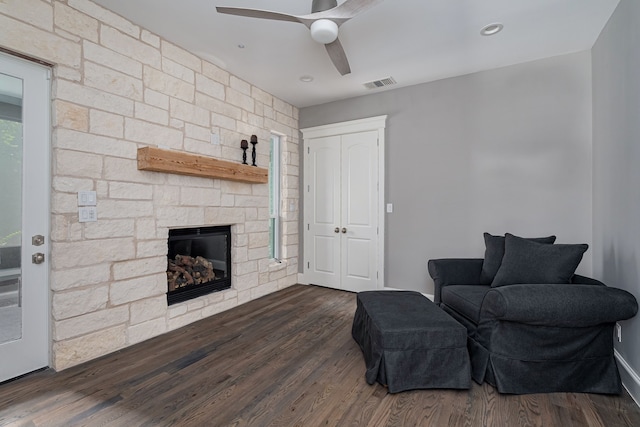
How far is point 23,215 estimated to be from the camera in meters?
2.08

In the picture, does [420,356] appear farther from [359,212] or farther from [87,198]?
[87,198]

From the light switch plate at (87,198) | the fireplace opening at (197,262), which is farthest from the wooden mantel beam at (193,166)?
the fireplace opening at (197,262)

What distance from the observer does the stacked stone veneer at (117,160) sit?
2.16 m

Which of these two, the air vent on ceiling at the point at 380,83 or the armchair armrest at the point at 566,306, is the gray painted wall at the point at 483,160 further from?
the armchair armrest at the point at 566,306

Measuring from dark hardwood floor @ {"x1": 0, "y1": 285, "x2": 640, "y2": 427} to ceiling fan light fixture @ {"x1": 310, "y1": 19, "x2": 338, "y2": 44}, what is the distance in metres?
2.33

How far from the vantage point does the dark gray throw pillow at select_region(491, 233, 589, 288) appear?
216cm

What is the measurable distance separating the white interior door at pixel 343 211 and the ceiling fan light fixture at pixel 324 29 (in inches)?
86.7

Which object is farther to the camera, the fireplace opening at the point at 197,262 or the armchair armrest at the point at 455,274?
the fireplace opening at the point at 197,262

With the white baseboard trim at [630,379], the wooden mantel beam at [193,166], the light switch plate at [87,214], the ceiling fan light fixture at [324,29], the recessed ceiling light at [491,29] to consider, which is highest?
the recessed ceiling light at [491,29]

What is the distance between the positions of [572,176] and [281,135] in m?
3.51

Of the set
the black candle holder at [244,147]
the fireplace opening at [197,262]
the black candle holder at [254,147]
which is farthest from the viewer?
the black candle holder at [254,147]

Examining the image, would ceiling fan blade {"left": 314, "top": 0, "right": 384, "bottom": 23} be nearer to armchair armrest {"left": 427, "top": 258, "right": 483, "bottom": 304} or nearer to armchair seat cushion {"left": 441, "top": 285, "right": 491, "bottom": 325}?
armchair seat cushion {"left": 441, "top": 285, "right": 491, "bottom": 325}

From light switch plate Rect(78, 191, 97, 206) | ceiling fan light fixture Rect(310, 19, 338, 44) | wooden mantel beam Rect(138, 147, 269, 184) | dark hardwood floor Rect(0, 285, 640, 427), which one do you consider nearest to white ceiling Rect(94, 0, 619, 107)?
A: ceiling fan light fixture Rect(310, 19, 338, 44)

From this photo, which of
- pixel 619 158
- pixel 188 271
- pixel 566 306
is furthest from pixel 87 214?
pixel 619 158
